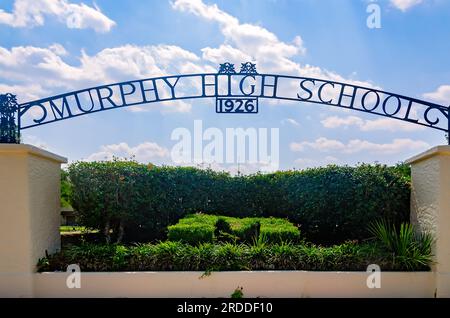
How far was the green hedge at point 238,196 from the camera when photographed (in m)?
6.60

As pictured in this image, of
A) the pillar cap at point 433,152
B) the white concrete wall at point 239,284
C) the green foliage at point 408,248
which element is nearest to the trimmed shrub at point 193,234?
the white concrete wall at point 239,284

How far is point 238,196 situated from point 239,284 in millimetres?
2640

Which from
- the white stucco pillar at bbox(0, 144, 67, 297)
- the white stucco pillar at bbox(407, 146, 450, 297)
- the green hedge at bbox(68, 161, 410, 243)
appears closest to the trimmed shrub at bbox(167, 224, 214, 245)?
the green hedge at bbox(68, 161, 410, 243)

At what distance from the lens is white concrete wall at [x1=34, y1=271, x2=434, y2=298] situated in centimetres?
532

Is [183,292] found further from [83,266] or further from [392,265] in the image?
[392,265]

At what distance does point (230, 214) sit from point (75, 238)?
3.01 metres

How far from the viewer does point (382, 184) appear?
6.59 meters

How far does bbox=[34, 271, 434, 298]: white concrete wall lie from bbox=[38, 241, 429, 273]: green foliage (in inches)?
5.0

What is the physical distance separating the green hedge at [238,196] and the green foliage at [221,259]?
4.00 ft
